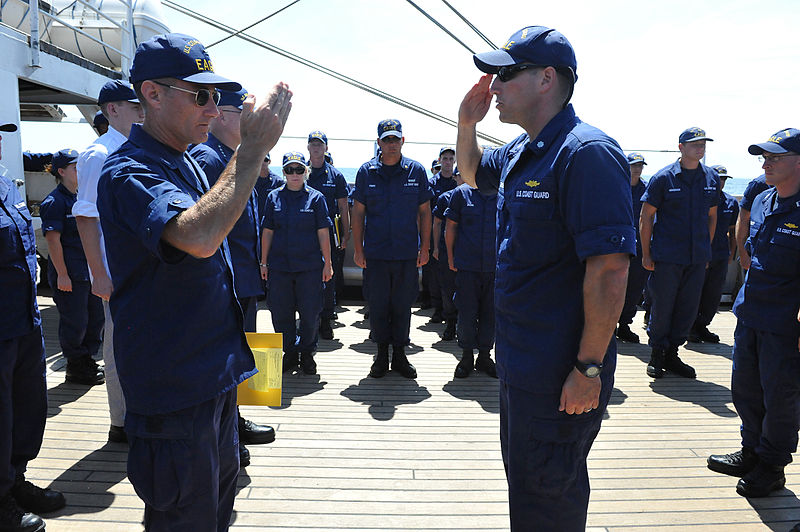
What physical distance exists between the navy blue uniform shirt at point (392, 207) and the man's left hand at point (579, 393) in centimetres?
359

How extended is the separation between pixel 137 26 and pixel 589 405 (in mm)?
9663

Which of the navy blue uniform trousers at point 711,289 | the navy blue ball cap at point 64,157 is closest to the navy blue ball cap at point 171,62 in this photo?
Answer: the navy blue ball cap at point 64,157

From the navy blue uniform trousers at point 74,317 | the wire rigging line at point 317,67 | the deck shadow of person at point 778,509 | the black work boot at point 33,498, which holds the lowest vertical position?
the deck shadow of person at point 778,509

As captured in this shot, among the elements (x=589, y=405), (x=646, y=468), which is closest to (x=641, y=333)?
(x=646, y=468)

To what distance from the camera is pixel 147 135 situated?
1.92m

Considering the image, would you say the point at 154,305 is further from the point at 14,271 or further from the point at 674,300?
the point at 674,300

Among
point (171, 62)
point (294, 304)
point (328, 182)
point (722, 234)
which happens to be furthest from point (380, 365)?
point (722, 234)

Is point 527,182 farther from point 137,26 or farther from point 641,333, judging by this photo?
point 137,26

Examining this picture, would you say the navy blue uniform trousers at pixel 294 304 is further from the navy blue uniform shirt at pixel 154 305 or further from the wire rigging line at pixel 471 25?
the wire rigging line at pixel 471 25

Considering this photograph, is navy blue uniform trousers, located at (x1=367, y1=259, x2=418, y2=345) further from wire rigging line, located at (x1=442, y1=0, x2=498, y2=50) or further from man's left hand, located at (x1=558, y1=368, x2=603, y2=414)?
wire rigging line, located at (x1=442, y1=0, x2=498, y2=50)

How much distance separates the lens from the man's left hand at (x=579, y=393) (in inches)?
77.0

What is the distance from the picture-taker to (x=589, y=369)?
6.37 ft

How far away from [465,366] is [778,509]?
285 cm

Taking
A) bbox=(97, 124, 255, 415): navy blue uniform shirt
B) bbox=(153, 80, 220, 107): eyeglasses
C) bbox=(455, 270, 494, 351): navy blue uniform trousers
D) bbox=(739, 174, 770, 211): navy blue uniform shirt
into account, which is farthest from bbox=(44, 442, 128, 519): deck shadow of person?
bbox=(739, 174, 770, 211): navy blue uniform shirt
